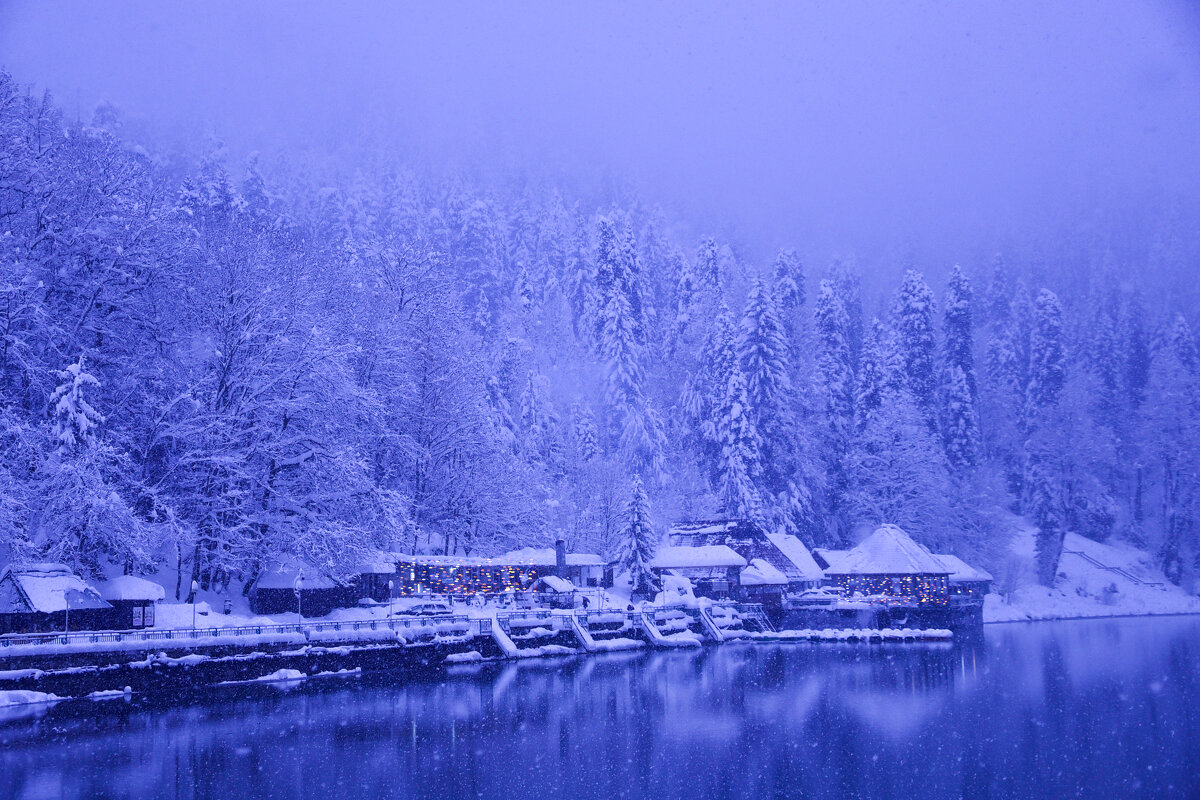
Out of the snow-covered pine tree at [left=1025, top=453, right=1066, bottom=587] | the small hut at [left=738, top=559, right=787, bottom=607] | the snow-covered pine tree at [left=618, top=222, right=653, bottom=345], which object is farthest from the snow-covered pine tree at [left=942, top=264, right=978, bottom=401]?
the small hut at [left=738, top=559, right=787, bottom=607]

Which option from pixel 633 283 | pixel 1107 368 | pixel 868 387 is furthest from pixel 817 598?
pixel 1107 368

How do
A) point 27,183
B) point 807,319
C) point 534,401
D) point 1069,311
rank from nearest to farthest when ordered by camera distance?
point 27,183 → point 534,401 → point 807,319 → point 1069,311

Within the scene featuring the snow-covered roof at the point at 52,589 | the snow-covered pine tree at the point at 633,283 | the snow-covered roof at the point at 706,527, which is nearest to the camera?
the snow-covered roof at the point at 52,589

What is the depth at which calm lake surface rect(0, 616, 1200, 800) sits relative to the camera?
19.1m

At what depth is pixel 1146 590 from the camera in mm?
69188

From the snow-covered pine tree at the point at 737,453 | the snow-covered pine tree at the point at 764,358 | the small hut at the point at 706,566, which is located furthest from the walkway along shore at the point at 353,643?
the snow-covered pine tree at the point at 764,358

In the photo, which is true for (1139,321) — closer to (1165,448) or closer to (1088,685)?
(1165,448)

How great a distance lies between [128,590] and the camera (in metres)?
32.2

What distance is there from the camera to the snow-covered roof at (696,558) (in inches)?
2190

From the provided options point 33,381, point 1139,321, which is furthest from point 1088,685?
point 1139,321

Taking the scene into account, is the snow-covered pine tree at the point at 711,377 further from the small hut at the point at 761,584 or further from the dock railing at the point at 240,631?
the dock railing at the point at 240,631

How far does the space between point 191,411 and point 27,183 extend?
412 inches

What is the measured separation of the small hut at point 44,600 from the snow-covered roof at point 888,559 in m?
44.0

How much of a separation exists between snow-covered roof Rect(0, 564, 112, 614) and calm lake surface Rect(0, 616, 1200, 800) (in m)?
3.81
